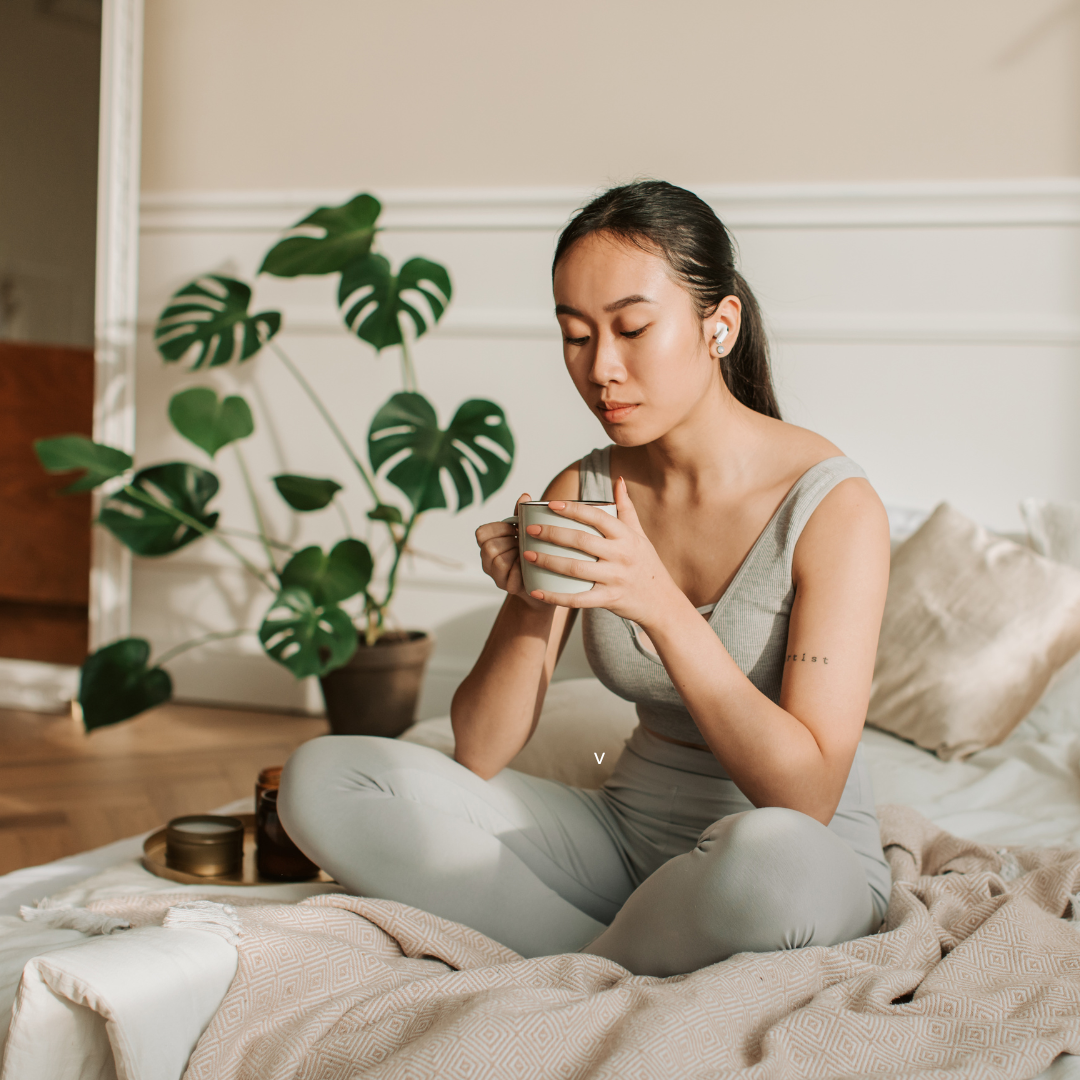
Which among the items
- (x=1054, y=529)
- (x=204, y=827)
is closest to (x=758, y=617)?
(x=204, y=827)

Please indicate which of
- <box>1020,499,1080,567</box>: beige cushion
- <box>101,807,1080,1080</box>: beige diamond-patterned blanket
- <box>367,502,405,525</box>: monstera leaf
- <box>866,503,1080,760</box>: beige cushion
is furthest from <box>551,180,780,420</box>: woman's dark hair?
<box>367,502,405,525</box>: monstera leaf

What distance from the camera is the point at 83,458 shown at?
2326mm

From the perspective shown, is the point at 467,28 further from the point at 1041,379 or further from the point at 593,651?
the point at 593,651

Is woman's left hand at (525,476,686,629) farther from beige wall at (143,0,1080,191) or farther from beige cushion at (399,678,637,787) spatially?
beige wall at (143,0,1080,191)

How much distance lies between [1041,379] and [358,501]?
174 centimetres

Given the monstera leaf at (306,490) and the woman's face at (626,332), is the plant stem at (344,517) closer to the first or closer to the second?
the monstera leaf at (306,490)

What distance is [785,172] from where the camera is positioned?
2.48m

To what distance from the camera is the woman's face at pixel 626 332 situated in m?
1.00

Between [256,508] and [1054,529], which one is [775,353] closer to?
[1054,529]

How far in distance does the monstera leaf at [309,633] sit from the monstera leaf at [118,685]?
16.1 inches

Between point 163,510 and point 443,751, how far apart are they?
1261 mm

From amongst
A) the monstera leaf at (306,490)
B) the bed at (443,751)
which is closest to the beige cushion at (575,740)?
the bed at (443,751)

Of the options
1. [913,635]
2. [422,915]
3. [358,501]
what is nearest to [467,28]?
[358,501]

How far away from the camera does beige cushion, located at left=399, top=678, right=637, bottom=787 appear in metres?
1.58
